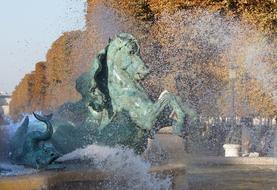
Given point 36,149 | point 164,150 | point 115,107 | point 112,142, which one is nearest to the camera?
point 36,149

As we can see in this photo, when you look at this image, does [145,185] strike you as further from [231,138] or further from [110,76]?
[231,138]

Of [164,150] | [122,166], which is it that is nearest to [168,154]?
[164,150]

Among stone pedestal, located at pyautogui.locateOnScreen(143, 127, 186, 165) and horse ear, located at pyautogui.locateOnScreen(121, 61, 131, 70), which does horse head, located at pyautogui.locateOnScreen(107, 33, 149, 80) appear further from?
stone pedestal, located at pyautogui.locateOnScreen(143, 127, 186, 165)

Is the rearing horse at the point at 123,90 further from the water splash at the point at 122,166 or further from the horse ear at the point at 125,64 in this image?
the water splash at the point at 122,166

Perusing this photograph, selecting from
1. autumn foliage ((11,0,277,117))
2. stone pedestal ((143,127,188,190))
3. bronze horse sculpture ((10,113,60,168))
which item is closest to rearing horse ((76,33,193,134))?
stone pedestal ((143,127,188,190))

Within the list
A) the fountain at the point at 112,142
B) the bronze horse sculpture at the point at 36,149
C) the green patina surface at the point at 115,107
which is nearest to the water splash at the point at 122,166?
the fountain at the point at 112,142

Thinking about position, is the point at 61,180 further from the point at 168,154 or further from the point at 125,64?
→ the point at 168,154

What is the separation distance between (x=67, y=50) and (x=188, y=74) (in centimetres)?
1237

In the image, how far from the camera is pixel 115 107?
870cm

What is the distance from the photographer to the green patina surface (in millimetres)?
8430

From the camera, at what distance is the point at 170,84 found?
74.9ft

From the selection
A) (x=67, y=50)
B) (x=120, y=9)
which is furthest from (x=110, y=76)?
(x=67, y=50)

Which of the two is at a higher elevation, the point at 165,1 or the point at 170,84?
the point at 165,1

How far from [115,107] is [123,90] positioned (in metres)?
0.24
